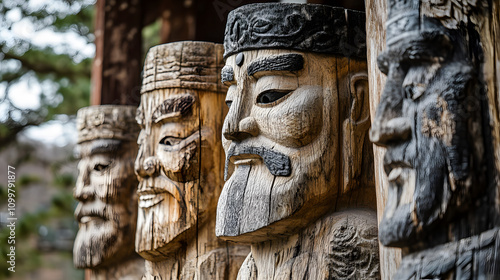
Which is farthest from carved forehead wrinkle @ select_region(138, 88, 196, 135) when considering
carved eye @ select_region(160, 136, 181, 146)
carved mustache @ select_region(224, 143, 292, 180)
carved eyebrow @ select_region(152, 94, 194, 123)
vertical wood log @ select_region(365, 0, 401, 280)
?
vertical wood log @ select_region(365, 0, 401, 280)

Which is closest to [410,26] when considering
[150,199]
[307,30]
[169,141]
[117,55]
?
[307,30]

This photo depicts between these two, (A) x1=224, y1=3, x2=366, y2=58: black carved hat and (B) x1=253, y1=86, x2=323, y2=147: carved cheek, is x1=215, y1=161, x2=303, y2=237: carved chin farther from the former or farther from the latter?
(A) x1=224, y1=3, x2=366, y2=58: black carved hat

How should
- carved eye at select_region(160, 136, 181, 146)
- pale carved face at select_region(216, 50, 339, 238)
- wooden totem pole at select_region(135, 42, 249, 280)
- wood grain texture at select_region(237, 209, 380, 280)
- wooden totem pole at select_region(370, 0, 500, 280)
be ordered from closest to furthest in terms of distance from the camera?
wooden totem pole at select_region(370, 0, 500, 280) → wood grain texture at select_region(237, 209, 380, 280) → pale carved face at select_region(216, 50, 339, 238) → wooden totem pole at select_region(135, 42, 249, 280) → carved eye at select_region(160, 136, 181, 146)

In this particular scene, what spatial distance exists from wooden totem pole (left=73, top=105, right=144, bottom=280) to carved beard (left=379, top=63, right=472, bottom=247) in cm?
329

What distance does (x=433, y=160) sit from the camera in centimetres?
200

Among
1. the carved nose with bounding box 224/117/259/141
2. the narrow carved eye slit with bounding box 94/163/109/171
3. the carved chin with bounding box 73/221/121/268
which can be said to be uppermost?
the narrow carved eye slit with bounding box 94/163/109/171

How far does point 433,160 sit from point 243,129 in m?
1.27

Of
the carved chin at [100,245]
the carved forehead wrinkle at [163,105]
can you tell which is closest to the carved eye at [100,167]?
the carved chin at [100,245]

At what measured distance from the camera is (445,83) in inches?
79.7

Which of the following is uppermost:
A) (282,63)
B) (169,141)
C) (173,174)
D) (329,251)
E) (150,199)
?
(282,63)

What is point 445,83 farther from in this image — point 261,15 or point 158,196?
point 158,196

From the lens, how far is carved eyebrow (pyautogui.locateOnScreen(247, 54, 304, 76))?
3.10 meters

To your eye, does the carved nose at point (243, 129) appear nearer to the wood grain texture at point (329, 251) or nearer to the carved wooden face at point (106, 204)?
the wood grain texture at point (329, 251)

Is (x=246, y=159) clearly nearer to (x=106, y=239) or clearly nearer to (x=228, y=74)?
(x=228, y=74)
